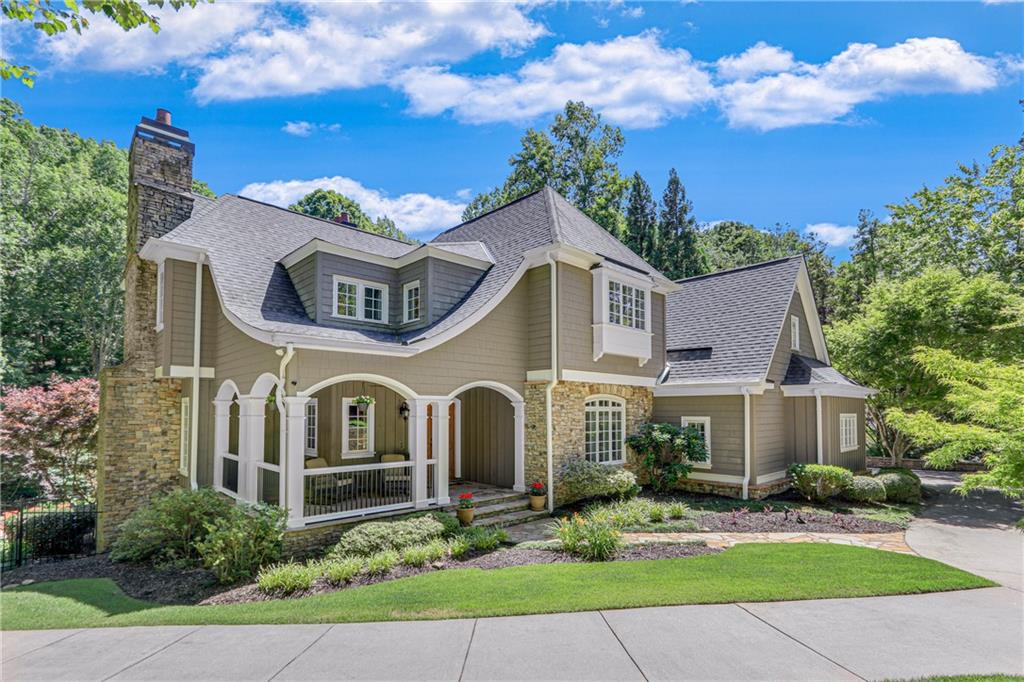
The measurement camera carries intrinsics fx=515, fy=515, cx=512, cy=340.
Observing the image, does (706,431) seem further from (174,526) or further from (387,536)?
(174,526)

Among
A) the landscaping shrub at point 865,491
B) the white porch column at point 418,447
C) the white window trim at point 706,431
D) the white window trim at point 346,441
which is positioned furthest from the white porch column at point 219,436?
the landscaping shrub at point 865,491

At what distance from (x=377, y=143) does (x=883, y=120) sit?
566 inches

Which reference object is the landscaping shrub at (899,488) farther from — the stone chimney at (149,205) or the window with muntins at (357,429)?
the stone chimney at (149,205)

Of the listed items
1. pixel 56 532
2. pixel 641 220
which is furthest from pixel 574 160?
pixel 56 532

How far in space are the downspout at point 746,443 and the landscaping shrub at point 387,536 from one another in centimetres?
823

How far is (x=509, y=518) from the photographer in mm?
10914

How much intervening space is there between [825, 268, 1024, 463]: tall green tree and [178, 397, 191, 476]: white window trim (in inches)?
774

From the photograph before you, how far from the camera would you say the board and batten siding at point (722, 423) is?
1348 centimetres

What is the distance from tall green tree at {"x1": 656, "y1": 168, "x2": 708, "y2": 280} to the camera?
105 ft

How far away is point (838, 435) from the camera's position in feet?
50.9

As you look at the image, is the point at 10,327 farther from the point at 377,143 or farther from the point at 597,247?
the point at 597,247

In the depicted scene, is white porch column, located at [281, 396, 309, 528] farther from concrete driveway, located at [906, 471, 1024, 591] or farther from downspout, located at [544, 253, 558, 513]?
concrete driveway, located at [906, 471, 1024, 591]

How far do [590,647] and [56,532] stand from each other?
13770 millimetres

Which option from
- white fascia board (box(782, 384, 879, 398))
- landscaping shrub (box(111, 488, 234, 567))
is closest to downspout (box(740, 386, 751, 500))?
white fascia board (box(782, 384, 879, 398))
